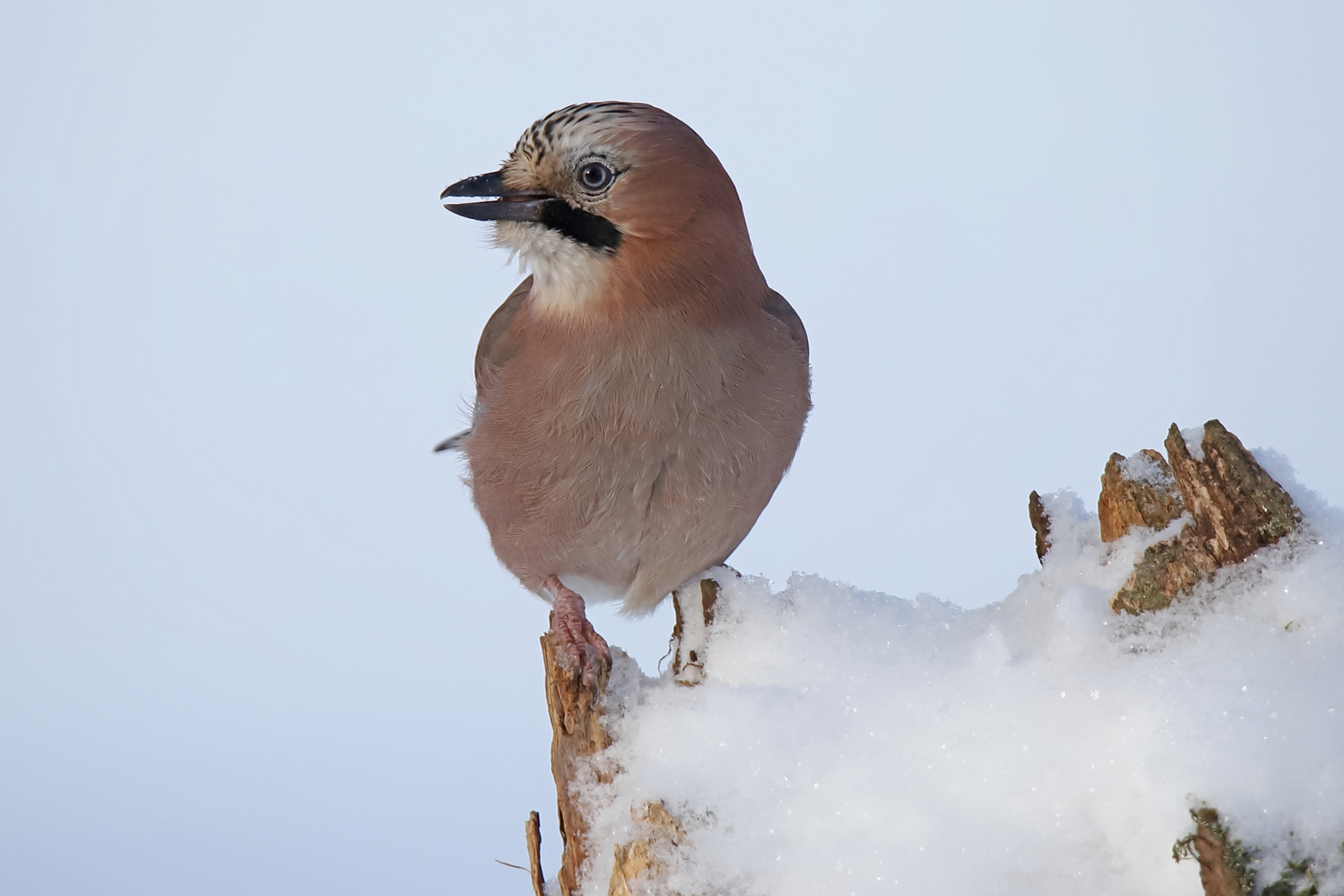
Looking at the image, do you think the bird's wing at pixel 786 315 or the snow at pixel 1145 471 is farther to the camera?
the bird's wing at pixel 786 315

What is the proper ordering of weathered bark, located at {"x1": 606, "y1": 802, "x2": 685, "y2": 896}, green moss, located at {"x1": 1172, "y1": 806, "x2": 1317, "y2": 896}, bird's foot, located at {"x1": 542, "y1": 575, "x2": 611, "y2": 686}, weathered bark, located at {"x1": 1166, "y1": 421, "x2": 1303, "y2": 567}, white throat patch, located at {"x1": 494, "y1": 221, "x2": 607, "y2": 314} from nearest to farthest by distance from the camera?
green moss, located at {"x1": 1172, "y1": 806, "x2": 1317, "y2": 896}
weathered bark, located at {"x1": 1166, "y1": 421, "x2": 1303, "y2": 567}
weathered bark, located at {"x1": 606, "y1": 802, "x2": 685, "y2": 896}
bird's foot, located at {"x1": 542, "y1": 575, "x2": 611, "y2": 686}
white throat patch, located at {"x1": 494, "y1": 221, "x2": 607, "y2": 314}

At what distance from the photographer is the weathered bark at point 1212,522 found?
211 centimetres

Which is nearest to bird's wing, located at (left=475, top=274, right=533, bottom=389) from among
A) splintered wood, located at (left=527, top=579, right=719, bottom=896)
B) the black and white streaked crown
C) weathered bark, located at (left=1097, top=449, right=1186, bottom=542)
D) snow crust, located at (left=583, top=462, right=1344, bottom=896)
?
the black and white streaked crown

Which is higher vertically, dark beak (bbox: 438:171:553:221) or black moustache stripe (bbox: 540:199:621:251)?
dark beak (bbox: 438:171:553:221)

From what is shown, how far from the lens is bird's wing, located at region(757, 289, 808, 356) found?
124 inches

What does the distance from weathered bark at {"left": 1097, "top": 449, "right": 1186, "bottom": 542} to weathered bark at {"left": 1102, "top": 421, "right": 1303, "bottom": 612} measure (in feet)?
0.77

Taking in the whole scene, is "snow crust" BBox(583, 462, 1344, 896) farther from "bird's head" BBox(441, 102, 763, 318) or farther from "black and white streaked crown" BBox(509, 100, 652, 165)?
"black and white streaked crown" BBox(509, 100, 652, 165)

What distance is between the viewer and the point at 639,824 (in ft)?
7.64

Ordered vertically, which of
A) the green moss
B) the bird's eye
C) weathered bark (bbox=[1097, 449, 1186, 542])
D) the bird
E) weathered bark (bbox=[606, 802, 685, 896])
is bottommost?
the green moss

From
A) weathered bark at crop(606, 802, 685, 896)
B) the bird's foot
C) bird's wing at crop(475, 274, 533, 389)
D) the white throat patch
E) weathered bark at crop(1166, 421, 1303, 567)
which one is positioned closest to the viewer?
weathered bark at crop(1166, 421, 1303, 567)

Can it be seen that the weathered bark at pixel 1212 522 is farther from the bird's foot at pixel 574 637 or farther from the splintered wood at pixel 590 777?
the bird's foot at pixel 574 637

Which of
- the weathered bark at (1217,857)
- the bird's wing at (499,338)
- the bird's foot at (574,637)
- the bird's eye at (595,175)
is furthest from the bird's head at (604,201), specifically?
the weathered bark at (1217,857)

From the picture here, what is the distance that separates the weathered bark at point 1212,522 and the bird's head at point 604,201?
123 cm

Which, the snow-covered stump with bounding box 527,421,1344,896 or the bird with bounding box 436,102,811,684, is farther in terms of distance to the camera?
the bird with bounding box 436,102,811,684
